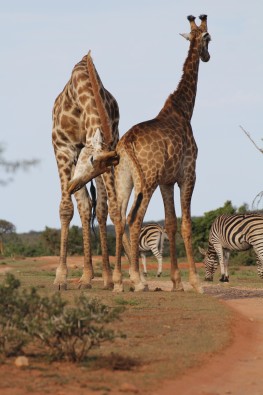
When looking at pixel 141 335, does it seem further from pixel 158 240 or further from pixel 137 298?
pixel 158 240

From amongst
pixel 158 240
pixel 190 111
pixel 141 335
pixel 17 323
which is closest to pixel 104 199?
pixel 190 111

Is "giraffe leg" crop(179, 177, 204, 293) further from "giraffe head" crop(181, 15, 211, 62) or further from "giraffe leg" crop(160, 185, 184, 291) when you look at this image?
"giraffe head" crop(181, 15, 211, 62)

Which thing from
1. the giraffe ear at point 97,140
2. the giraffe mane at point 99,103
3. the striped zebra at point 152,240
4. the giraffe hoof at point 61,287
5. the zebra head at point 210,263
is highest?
the giraffe mane at point 99,103

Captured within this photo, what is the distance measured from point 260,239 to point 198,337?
39.6 feet

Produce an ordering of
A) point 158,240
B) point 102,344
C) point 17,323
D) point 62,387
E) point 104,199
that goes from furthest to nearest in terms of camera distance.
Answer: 1. point 158,240
2. point 104,199
3. point 102,344
4. point 17,323
5. point 62,387

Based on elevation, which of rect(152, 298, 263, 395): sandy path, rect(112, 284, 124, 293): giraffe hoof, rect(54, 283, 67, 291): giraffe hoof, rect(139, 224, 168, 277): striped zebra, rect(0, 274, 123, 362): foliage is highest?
rect(139, 224, 168, 277): striped zebra

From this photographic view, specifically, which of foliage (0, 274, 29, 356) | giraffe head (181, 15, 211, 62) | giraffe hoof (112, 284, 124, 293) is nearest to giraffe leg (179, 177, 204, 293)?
giraffe hoof (112, 284, 124, 293)

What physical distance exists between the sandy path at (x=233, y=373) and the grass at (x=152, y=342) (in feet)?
0.43

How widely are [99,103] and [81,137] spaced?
1275 mm

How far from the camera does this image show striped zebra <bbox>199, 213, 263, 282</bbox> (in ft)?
74.0

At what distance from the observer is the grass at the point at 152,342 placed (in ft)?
27.3

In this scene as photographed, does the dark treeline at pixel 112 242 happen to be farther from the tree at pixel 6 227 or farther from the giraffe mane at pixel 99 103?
the giraffe mane at pixel 99 103

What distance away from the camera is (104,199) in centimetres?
1616

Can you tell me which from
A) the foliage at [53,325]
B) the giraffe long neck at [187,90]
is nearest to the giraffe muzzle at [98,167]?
the giraffe long neck at [187,90]
